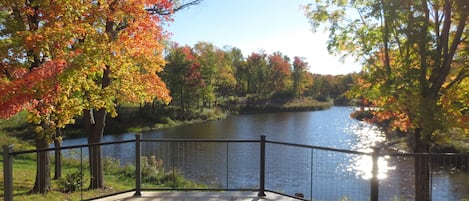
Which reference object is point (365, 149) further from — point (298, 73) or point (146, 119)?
point (298, 73)

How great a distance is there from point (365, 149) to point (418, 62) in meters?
18.8

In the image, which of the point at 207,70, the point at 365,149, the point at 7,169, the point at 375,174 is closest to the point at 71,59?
the point at 7,169

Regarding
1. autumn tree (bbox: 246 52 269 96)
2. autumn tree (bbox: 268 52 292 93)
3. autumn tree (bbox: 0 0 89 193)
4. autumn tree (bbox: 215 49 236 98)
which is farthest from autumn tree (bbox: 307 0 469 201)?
autumn tree (bbox: 268 52 292 93)

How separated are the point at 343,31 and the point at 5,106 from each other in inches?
304

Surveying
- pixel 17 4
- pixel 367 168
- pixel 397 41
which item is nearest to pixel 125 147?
pixel 367 168

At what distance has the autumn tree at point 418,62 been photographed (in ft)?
26.6

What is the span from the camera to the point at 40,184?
9.18 metres

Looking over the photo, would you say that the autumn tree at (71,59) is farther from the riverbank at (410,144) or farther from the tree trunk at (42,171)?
the riverbank at (410,144)

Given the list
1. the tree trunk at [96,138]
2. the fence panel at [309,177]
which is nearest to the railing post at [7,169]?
the tree trunk at [96,138]

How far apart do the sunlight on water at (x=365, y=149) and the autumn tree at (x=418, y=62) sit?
5.06 ft

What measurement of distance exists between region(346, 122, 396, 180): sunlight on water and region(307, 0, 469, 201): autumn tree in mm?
1542

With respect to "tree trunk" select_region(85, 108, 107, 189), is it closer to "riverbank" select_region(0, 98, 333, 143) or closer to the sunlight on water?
the sunlight on water

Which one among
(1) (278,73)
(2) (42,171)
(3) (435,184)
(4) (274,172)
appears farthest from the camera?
(1) (278,73)

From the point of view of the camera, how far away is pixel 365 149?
26469mm
